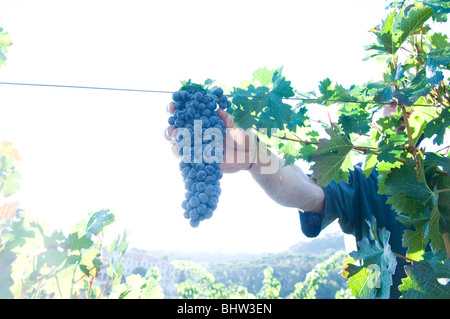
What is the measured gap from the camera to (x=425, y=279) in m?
1.07

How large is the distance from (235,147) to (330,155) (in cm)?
39

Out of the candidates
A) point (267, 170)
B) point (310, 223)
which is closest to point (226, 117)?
point (267, 170)

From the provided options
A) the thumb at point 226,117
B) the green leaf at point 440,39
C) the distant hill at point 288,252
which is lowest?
the distant hill at point 288,252

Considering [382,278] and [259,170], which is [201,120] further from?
[382,278]

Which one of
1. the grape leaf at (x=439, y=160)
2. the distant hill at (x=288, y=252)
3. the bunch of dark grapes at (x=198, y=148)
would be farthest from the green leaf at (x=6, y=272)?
the distant hill at (x=288, y=252)

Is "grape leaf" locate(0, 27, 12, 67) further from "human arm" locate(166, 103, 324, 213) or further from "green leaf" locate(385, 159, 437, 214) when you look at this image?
"green leaf" locate(385, 159, 437, 214)

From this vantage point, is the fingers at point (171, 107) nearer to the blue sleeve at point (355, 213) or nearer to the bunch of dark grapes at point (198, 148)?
the bunch of dark grapes at point (198, 148)

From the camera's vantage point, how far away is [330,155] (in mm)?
1345

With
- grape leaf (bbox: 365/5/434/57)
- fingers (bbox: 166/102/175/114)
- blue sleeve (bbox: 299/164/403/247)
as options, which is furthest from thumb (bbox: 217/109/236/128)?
blue sleeve (bbox: 299/164/403/247)

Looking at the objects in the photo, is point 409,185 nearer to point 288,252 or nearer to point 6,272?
point 6,272

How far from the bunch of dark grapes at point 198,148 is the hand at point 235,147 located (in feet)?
0.24

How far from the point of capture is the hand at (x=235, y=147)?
130 cm

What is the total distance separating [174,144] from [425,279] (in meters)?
0.96
